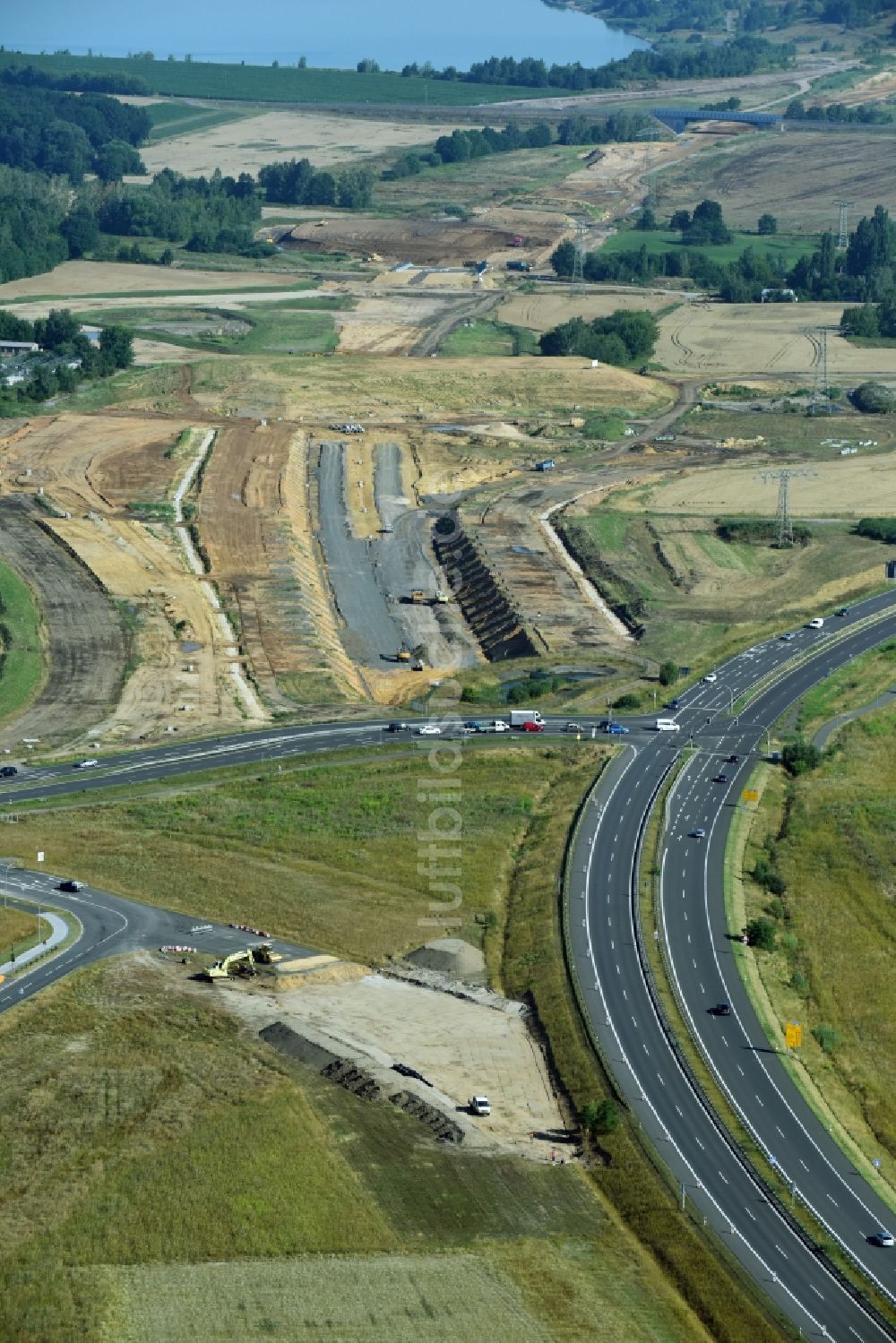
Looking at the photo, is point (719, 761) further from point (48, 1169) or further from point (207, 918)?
point (48, 1169)

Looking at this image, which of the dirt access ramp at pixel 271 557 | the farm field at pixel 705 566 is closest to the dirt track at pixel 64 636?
the dirt access ramp at pixel 271 557

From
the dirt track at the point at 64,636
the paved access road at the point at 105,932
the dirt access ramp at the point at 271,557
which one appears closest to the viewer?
the paved access road at the point at 105,932

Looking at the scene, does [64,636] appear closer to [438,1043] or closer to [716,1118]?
[438,1043]

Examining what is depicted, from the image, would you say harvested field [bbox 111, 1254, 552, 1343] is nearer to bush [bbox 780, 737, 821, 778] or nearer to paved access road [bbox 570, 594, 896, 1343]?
paved access road [bbox 570, 594, 896, 1343]

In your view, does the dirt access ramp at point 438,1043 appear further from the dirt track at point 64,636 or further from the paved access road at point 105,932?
the dirt track at point 64,636

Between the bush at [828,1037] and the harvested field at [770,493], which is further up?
the harvested field at [770,493]

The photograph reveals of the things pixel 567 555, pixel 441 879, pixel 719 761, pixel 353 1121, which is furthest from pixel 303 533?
pixel 353 1121
